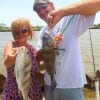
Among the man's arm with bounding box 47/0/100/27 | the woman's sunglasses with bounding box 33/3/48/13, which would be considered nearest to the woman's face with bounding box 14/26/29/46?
the woman's sunglasses with bounding box 33/3/48/13

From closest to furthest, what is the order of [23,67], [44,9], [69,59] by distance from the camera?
[69,59], [44,9], [23,67]

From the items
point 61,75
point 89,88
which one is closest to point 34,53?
point 61,75

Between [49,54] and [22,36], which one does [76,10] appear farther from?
[22,36]

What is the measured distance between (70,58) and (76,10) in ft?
1.84

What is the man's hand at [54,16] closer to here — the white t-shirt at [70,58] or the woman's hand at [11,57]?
the white t-shirt at [70,58]

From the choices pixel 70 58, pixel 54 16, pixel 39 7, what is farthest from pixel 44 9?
pixel 70 58

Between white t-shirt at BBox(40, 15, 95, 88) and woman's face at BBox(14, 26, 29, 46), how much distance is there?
44cm

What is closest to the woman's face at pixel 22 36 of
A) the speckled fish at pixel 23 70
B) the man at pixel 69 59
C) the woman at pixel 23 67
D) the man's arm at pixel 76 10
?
the woman at pixel 23 67

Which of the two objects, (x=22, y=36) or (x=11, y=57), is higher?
(x=22, y=36)

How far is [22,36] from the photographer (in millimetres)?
4230

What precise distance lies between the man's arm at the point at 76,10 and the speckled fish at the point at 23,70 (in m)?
0.62

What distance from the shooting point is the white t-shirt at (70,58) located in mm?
3938

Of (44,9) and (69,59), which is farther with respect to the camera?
(44,9)

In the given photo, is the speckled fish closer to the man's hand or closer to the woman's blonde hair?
the woman's blonde hair
